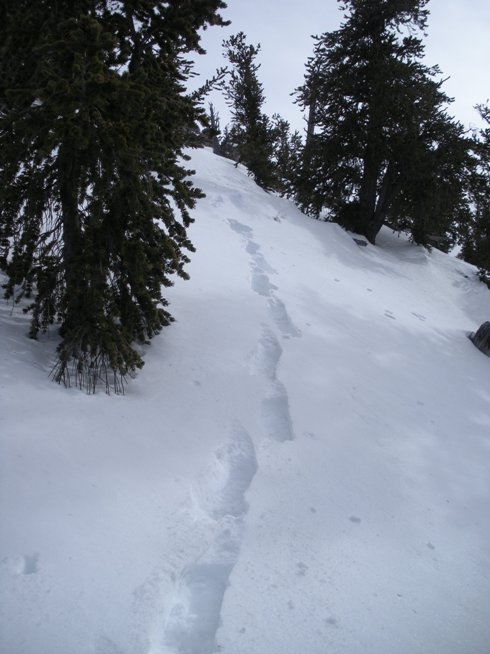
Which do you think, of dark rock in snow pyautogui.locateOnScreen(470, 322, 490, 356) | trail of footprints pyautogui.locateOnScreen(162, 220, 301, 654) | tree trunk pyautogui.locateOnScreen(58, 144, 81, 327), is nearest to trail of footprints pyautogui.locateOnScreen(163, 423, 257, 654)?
trail of footprints pyautogui.locateOnScreen(162, 220, 301, 654)

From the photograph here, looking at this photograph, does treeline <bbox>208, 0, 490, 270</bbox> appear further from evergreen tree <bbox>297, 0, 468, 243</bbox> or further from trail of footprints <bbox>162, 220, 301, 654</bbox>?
trail of footprints <bbox>162, 220, 301, 654</bbox>

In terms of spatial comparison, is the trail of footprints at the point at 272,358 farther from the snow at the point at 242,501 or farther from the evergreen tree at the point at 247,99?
the evergreen tree at the point at 247,99

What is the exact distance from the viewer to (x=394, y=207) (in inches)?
557

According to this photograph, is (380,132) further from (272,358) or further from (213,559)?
(213,559)

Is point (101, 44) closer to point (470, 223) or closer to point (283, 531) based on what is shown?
point (283, 531)

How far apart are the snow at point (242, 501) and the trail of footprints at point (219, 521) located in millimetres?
11

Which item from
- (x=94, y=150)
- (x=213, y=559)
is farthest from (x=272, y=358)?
(x=94, y=150)

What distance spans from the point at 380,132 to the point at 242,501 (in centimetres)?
1337

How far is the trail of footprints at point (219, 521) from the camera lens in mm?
2119

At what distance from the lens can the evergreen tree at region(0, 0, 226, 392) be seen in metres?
2.91

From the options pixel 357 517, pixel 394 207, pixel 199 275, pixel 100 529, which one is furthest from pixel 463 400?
pixel 394 207

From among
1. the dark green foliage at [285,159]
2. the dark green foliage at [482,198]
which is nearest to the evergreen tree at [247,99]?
the dark green foliage at [285,159]

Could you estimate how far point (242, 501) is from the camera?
3.00 metres

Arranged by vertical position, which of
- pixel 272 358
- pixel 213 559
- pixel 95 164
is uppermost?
pixel 95 164
